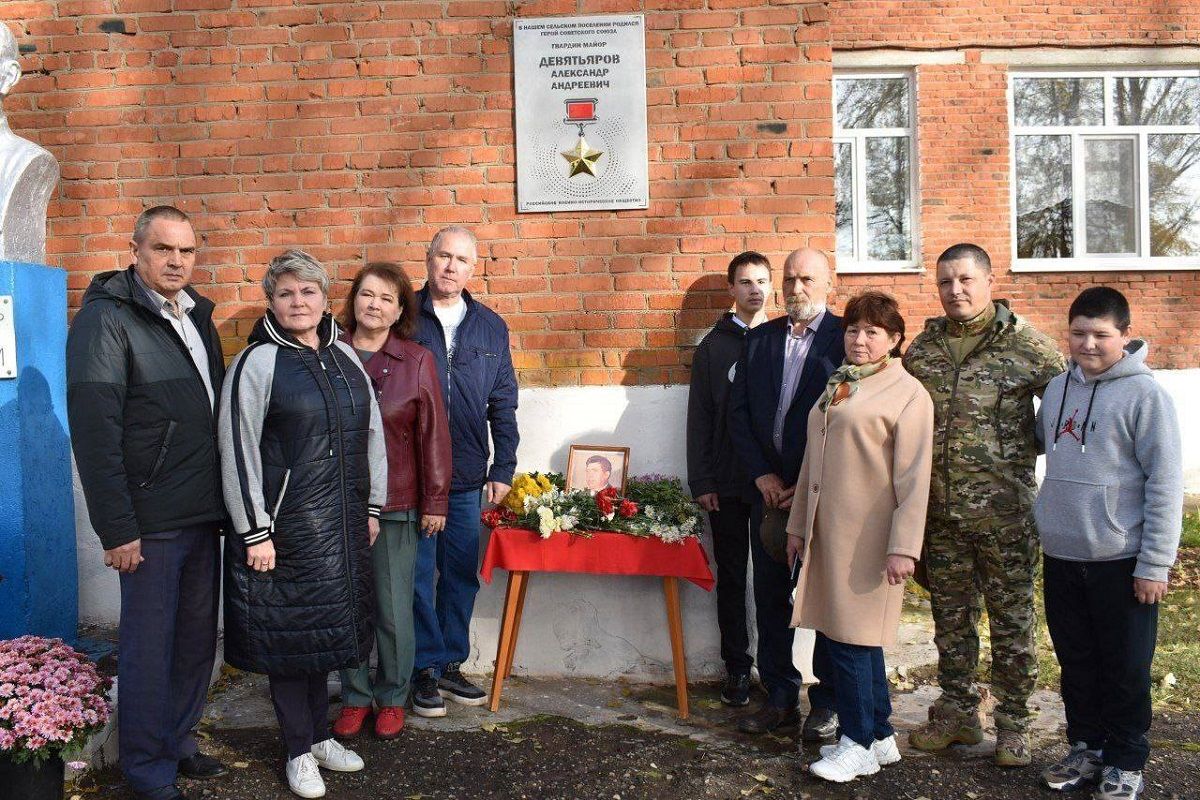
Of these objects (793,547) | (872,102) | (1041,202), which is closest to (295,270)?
(793,547)

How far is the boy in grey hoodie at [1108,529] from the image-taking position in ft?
9.84

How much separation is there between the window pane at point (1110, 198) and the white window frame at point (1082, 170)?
6cm

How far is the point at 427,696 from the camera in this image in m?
4.01

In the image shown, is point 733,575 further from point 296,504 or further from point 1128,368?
point 296,504

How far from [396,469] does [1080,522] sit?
104 inches

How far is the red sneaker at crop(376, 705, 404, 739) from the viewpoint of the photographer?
374 cm

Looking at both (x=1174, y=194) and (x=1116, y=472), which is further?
(x=1174, y=194)

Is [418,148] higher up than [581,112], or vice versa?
[581,112]

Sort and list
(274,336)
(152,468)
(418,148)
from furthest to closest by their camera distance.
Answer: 1. (418,148)
2. (274,336)
3. (152,468)

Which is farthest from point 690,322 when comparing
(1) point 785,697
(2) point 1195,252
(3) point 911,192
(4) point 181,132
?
(2) point 1195,252

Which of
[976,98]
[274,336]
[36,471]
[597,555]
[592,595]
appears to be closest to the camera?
[274,336]

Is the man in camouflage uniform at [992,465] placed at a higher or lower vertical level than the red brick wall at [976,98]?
lower

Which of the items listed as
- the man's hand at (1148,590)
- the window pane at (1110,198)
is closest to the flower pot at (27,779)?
the man's hand at (1148,590)

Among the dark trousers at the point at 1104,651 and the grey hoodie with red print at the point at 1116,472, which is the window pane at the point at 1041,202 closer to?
the grey hoodie with red print at the point at 1116,472
